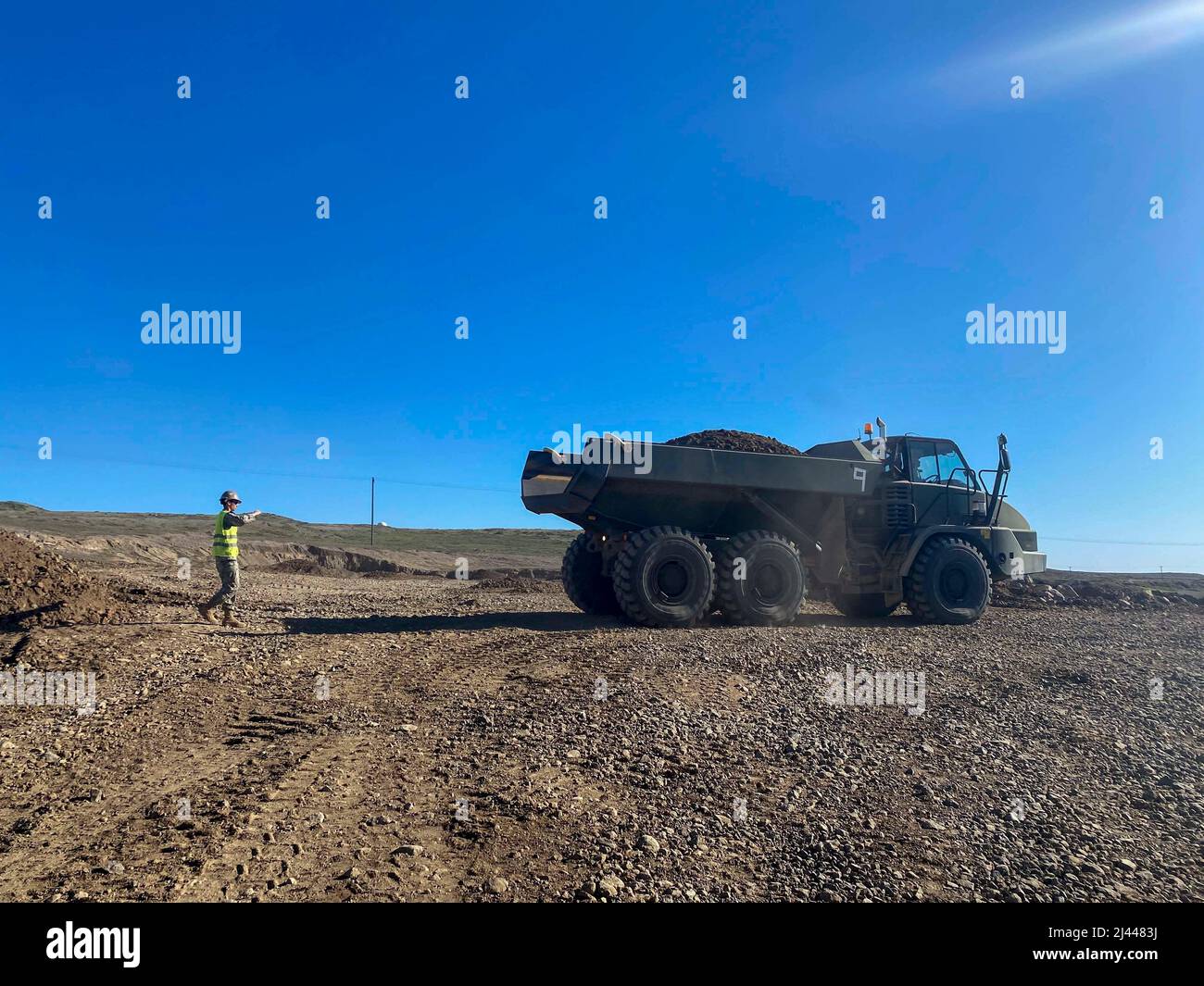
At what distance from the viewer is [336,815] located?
12.6 feet

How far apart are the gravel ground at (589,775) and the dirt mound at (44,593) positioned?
634 mm

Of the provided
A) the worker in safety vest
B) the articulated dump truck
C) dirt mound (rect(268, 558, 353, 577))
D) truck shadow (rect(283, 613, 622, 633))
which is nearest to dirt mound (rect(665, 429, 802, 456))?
the articulated dump truck

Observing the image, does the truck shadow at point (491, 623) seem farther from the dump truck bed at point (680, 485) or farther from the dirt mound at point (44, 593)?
the dirt mound at point (44, 593)

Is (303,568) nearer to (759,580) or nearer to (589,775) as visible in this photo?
(759,580)

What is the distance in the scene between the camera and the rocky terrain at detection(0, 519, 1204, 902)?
334 cm

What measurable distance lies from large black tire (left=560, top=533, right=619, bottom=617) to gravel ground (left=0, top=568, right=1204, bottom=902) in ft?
12.5

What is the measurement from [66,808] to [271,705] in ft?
7.14

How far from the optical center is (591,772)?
15.1ft

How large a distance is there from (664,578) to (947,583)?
4.98 m

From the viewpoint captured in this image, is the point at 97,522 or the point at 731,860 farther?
the point at 97,522

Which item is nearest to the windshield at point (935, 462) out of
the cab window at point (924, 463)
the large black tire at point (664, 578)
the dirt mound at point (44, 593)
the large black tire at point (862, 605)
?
the cab window at point (924, 463)

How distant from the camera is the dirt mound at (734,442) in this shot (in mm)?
12555

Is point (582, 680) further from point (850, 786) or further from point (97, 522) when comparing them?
point (97, 522)

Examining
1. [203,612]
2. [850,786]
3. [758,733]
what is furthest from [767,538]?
[203,612]
